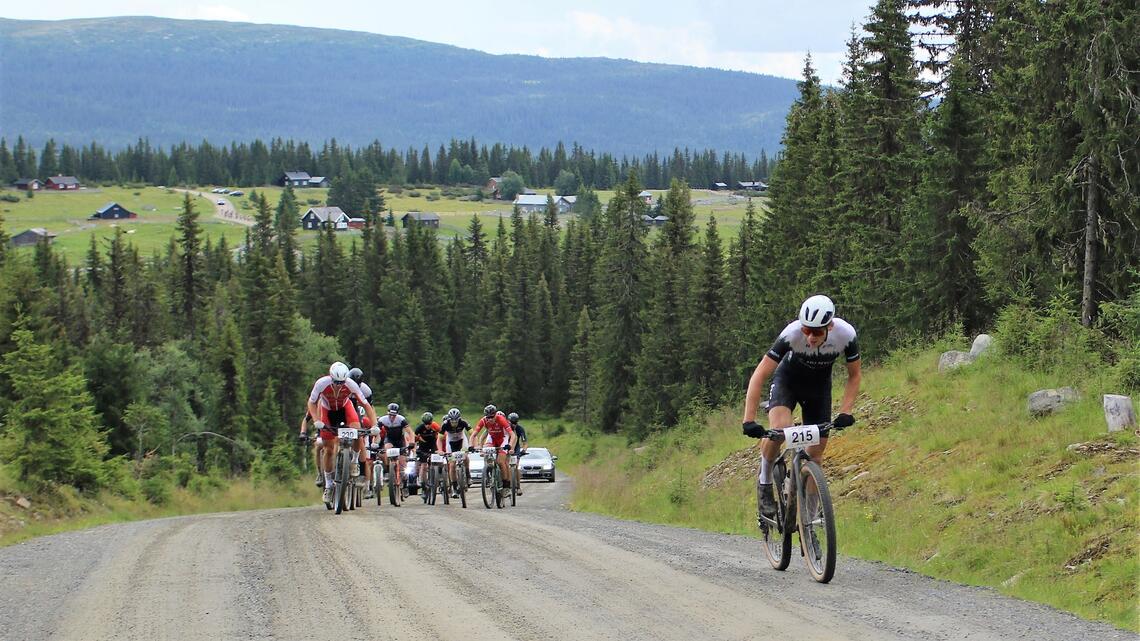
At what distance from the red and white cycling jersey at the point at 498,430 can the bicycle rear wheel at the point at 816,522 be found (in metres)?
14.3

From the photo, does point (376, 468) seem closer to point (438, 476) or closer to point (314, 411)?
point (438, 476)

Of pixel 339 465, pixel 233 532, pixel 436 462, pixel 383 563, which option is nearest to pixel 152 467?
pixel 436 462

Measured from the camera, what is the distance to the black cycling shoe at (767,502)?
11406 mm

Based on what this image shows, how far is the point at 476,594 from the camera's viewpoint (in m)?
10.0

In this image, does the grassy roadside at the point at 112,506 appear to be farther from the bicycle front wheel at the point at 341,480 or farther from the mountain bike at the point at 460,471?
the mountain bike at the point at 460,471

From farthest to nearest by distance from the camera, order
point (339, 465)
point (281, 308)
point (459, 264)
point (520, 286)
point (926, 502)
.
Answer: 1. point (459, 264)
2. point (520, 286)
3. point (281, 308)
4. point (339, 465)
5. point (926, 502)

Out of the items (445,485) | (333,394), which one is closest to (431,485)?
(445,485)

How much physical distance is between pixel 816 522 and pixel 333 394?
10.9 meters

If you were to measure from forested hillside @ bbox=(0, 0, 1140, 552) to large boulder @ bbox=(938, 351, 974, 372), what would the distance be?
53.7 inches

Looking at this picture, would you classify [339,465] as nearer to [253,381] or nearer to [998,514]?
[998,514]

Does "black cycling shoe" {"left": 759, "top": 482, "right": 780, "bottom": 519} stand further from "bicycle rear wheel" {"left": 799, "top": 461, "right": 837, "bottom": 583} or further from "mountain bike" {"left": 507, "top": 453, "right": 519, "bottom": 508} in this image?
"mountain bike" {"left": 507, "top": 453, "right": 519, "bottom": 508}

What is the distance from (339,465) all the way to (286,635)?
37.4 ft

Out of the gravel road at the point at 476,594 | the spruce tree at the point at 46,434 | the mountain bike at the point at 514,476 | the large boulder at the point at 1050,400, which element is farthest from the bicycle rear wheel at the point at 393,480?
the large boulder at the point at 1050,400

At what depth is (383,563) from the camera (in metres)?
11.9
